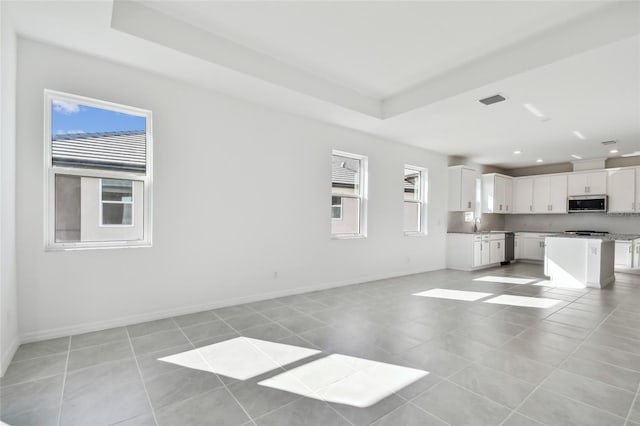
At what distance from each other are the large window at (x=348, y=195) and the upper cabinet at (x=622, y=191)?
21.7 feet

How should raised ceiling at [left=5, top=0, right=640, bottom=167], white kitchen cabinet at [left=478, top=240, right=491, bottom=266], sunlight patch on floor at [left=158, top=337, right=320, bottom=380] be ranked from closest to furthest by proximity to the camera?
1. sunlight patch on floor at [left=158, top=337, right=320, bottom=380]
2. raised ceiling at [left=5, top=0, right=640, bottom=167]
3. white kitchen cabinet at [left=478, top=240, right=491, bottom=266]

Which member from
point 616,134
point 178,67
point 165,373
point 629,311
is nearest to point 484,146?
point 616,134

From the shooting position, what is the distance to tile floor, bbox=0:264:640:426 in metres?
1.79

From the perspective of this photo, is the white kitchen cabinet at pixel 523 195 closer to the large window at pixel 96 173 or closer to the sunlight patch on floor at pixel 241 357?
the sunlight patch on floor at pixel 241 357

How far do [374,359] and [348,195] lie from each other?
332 centimetres

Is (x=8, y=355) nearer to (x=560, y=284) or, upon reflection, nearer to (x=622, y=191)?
(x=560, y=284)

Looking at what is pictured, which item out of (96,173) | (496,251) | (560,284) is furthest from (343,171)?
(496,251)

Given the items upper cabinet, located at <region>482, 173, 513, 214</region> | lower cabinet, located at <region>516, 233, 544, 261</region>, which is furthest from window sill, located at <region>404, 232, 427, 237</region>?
lower cabinet, located at <region>516, 233, 544, 261</region>

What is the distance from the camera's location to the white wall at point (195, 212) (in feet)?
9.19

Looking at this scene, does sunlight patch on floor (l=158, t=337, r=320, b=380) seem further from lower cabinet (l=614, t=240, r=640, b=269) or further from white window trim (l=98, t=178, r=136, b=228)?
lower cabinet (l=614, t=240, r=640, b=269)

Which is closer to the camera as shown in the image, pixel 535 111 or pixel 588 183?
pixel 535 111

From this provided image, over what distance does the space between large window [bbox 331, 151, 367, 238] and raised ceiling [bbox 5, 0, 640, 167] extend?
0.93 m

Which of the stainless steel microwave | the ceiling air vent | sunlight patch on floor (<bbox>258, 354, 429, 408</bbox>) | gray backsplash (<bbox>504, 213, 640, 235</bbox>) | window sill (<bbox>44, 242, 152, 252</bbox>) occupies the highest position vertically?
the ceiling air vent

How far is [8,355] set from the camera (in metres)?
2.36
